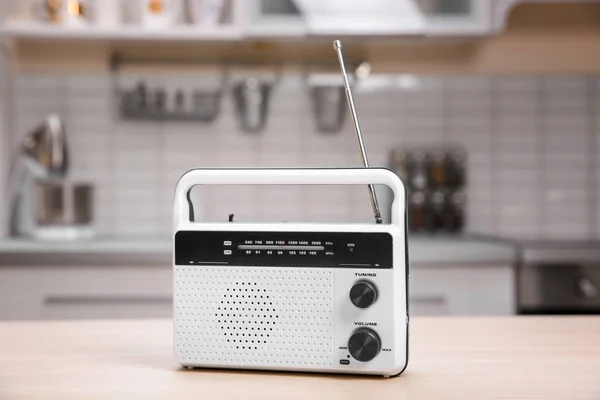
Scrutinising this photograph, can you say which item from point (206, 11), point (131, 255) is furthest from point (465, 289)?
point (206, 11)

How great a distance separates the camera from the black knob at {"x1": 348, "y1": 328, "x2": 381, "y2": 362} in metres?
0.85

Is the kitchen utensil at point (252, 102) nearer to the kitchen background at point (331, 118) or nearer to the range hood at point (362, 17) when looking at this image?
the kitchen background at point (331, 118)

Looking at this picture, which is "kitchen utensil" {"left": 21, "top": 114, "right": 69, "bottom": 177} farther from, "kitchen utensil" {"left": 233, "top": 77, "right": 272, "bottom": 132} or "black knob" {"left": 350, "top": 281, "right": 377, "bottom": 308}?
"black knob" {"left": 350, "top": 281, "right": 377, "bottom": 308}

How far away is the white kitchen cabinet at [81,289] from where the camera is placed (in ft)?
7.60

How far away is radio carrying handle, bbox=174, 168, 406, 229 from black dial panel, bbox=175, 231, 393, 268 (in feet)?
0.11

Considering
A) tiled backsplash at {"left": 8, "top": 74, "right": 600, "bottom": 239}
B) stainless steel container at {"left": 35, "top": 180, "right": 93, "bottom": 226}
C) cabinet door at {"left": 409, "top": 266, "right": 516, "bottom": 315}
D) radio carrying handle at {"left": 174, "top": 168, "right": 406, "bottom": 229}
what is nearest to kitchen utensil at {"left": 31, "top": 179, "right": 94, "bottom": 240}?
stainless steel container at {"left": 35, "top": 180, "right": 93, "bottom": 226}

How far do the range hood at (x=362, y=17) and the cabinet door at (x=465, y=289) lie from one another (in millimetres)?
814

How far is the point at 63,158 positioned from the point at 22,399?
1972 mm

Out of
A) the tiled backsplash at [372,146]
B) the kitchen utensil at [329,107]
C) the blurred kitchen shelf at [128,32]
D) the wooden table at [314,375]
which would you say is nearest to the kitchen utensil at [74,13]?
the blurred kitchen shelf at [128,32]

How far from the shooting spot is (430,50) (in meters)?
2.87

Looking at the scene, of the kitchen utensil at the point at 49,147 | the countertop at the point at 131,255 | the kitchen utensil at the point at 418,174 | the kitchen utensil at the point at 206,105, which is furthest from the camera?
the kitchen utensil at the point at 206,105

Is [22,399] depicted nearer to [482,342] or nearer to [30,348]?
[30,348]

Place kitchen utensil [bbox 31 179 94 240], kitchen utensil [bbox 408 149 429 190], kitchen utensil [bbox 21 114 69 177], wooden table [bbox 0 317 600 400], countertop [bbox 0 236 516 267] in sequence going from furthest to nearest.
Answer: kitchen utensil [bbox 408 149 429 190]
kitchen utensil [bbox 21 114 69 177]
kitchen utensil [bbox 31 179 94 240]
countertop [bbox 0 236 516 267]
wooden table [bbox 0 317 600 400]

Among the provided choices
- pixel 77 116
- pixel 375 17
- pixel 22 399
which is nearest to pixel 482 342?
pixel 22 399
